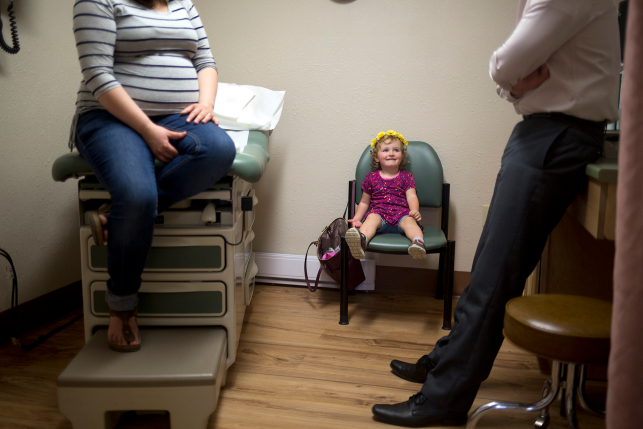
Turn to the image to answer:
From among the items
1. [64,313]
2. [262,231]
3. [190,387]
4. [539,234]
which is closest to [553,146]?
[539,234]

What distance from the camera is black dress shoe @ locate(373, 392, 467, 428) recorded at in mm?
1331

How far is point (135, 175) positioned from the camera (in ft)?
4.03

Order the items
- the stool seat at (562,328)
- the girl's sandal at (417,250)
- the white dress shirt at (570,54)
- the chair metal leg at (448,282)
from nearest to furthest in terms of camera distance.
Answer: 1. the stool seat at (562,328)
2. the white dress shirt at (570,54)
3. the girl's sandal at (417,250)
4. the chair metal leg at (448,282)

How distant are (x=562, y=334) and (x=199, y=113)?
114 centimetres

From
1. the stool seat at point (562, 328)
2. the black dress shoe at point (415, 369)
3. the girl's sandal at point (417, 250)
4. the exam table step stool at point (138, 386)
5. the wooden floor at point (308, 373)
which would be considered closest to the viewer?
the stool seat at point (562, 328)

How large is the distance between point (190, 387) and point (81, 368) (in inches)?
11.0

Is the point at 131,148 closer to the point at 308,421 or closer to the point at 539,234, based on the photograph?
the point at 308,421

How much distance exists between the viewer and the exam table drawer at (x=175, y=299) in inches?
56.1

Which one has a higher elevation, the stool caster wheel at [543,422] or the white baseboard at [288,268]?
the stool caster wheel at [543,422]

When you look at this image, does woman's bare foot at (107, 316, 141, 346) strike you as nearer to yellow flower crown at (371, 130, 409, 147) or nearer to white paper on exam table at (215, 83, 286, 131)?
white paper on exam table at (215, 83, 286, 131)

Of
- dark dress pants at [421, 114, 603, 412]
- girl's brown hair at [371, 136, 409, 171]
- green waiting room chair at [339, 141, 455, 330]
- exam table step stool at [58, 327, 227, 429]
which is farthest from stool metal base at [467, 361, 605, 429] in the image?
girl's brown hair at [371, 136, 409, 171]

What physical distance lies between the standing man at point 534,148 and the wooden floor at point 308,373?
30 centimetres

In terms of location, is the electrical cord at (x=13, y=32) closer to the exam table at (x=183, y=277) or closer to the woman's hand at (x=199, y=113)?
the exam table at (x=183, y=277)

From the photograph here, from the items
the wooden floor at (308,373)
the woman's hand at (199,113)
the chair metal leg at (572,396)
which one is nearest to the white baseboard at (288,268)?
the wooden floor at (308,373)
